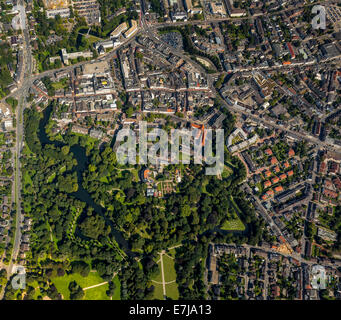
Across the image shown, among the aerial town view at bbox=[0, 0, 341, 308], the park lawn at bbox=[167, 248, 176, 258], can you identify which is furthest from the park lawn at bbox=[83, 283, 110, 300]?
the park lawn at bbox=[167, 248, 176, 258]

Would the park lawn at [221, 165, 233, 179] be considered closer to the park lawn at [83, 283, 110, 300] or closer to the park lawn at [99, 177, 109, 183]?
the park lawn at [99, 177, 109, 183]

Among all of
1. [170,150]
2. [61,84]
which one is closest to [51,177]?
[61,84]

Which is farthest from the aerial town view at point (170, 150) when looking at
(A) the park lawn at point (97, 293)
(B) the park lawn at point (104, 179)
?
(B) the park lawn at point (104, 179)

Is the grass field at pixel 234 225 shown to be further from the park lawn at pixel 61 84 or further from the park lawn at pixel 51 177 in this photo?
the park lawn at pixel 61 84

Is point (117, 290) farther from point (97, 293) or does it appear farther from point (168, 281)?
point (168, 281)
